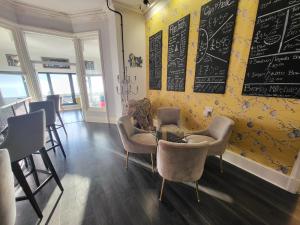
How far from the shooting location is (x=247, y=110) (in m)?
1.88

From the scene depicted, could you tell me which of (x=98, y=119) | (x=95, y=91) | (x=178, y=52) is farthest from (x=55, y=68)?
(x=178, y=52)

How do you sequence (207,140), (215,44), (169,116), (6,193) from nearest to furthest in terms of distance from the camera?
(6,193)
(207,140)
(215,44)
(169,116)

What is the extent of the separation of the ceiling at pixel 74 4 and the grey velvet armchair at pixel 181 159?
3.71 m

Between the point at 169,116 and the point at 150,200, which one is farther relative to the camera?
the point at 169,116

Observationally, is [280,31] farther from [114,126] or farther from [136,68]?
[114,126]

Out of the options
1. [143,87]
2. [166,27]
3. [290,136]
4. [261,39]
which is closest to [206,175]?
[290,136]

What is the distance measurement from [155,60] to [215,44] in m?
1.77

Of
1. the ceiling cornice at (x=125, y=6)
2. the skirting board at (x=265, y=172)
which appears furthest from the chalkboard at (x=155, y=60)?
the skirting board at (x=265, y=172)

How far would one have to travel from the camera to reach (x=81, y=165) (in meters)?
2.23

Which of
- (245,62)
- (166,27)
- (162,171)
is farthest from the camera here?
(166,27)

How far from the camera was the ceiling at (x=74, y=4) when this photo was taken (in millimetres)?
3164

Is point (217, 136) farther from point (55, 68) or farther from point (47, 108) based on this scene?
point (55, 68)

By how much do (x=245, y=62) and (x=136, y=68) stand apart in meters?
2.77

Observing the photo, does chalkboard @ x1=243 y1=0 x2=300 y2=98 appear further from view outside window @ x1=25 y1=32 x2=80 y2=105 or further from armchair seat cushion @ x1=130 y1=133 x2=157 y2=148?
view outside window @ x1=25 y1=32 x2=80 y2=105
